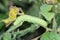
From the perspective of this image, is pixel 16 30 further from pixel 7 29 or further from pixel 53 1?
pixel 53 1

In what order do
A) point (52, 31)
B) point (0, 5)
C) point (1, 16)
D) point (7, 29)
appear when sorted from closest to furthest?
point (52, 31), point (7, 29), point (1, 16), point (0, 5)

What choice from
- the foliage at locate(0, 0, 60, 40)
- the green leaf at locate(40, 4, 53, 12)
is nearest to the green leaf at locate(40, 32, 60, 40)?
the foliage at locate(0, 0, 60, 40)

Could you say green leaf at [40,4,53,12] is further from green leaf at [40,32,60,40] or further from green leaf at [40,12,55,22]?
green leaf at [40,32,60,40]

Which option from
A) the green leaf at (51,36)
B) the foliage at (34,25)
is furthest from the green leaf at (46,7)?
the green leaf at (51,36)

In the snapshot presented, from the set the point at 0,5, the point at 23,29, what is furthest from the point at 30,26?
the point at 0,5

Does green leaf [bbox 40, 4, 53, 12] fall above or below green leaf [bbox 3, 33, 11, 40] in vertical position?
above

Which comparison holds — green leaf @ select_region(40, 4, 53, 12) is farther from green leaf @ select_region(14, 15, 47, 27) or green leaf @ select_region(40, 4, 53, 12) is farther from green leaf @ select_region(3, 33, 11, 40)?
green leaf @ select_region(3, 33, 11, 40)

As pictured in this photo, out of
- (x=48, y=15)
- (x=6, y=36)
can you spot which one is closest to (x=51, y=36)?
(x=48, y=15)

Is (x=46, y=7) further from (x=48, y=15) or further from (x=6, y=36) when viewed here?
(x=6, y=36)

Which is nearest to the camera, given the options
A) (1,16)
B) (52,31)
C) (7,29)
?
(52,31)

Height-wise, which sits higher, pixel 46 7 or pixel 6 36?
pixel 46 7

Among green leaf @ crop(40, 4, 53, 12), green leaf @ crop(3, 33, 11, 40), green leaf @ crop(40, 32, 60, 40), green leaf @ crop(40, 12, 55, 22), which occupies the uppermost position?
green leaf @ crop(40, 4, 53, 12)
